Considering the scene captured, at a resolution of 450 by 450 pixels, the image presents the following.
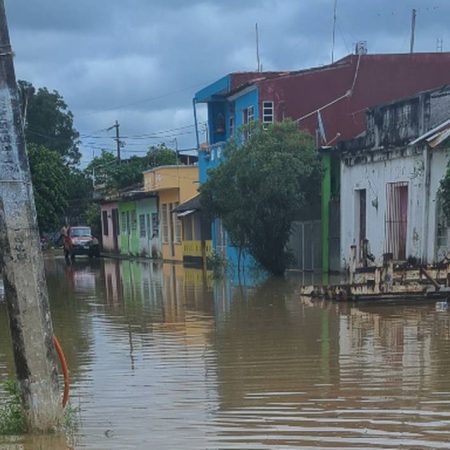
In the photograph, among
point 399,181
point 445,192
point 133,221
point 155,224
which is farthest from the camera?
point 133,221

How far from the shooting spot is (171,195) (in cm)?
4256

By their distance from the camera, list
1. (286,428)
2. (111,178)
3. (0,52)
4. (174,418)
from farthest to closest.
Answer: (111,178), (174,418), (286,428), (0,52)

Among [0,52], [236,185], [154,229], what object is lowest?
[154,229]

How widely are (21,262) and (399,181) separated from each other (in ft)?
55.5

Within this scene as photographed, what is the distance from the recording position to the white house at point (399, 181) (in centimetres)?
1980

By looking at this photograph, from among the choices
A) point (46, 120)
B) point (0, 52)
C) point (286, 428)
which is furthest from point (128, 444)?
point (46, 120)

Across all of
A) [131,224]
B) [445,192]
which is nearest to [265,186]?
[445,192]

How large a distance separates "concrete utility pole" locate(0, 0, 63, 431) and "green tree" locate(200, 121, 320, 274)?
16.7 metres

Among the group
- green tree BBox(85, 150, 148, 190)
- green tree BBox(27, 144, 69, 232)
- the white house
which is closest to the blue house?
the white house

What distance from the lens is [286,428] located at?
6.60m

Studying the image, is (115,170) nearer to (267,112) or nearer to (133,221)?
(133,221)

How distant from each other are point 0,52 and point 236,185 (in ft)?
57.6

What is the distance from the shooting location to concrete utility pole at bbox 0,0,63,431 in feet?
19.7

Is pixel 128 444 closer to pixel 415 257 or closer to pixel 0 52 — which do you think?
pixel 0 52
